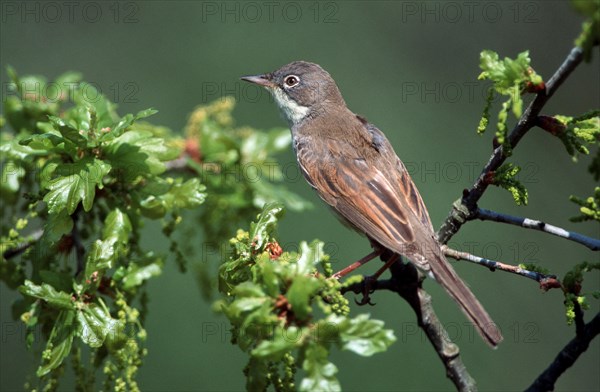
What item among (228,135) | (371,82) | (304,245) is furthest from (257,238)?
(371,82)

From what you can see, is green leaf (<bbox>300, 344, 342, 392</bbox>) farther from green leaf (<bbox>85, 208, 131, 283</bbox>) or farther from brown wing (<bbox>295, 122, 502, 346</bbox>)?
brown wing (<bbox>295, 122, 502, 346</bbox>)

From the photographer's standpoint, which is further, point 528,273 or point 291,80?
point 291,80

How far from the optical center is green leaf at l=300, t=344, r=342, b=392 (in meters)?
2.42

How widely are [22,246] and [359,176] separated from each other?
2.23 meters

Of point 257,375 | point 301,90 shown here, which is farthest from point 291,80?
point 257,375

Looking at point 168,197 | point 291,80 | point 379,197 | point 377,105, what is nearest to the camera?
point 168,197

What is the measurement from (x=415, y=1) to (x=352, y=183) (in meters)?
6.15

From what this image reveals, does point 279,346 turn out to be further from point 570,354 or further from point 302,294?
point 570,354

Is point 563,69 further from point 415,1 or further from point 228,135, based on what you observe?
point 415,1

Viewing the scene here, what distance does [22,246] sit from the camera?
3.81 meters

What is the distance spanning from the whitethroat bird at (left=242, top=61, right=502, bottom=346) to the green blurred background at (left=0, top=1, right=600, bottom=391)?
3.69ft

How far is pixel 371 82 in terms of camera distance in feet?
29.9

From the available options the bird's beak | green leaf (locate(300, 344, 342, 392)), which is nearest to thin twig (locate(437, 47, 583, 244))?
green leaf (locate(300, 344, 342, 392))

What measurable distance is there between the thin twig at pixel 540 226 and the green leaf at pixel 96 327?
1676mm
